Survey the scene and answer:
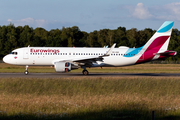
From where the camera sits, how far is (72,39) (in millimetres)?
117250

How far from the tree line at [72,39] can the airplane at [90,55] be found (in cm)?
6013

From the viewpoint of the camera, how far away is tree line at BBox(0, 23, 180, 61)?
10044 cm

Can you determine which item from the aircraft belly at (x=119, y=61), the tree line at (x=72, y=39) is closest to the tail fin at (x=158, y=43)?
the aircraft belly at (x=119, y=61)

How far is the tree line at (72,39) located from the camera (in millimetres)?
100438

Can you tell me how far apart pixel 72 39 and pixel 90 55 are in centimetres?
8407

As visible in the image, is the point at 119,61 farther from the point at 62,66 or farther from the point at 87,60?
the point at 62,66

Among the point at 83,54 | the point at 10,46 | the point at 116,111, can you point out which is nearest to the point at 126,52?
the point at 83,54

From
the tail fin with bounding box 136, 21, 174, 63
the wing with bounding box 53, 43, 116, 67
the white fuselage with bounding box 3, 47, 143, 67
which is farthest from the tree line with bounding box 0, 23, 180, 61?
the wing with bounding box 53, 43, 116, 67

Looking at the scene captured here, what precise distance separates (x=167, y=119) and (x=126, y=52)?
78.7 ft

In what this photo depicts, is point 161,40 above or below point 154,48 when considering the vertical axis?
above

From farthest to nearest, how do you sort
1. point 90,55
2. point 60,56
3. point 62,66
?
point 90,55 < point 60,56 < point 62,66

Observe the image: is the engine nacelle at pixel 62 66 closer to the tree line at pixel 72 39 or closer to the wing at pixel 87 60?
the wing at pixel 87 60

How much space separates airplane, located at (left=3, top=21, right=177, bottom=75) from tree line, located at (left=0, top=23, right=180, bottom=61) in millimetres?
60128

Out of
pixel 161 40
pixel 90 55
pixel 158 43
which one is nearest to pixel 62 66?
pixel 90 55
